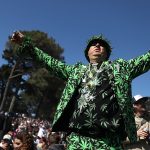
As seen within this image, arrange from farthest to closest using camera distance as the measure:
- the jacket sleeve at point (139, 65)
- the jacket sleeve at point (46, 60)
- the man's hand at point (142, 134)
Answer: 1. the man's hand at point (142, 134)
2. the jacket sleeve at point (46, 60)
3. the jacket sleeve at point (139, 65)

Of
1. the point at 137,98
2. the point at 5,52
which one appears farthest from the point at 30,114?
the point at 137,98

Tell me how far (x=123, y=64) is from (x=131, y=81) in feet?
0.53

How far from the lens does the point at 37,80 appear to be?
57.8m

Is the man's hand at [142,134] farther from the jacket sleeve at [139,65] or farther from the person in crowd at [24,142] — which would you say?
the person in crowd at [24,142]

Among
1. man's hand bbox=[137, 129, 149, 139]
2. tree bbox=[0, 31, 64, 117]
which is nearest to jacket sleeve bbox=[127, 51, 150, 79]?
man's hand bbox=[137, 129, 149, 139]

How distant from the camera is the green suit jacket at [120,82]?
3572mm

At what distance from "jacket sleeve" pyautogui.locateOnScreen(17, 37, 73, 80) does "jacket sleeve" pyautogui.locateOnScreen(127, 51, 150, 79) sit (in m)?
0.60

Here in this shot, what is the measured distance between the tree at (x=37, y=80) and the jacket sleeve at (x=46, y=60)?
4304 centimetres

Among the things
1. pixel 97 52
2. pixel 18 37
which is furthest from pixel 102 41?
pixel 18 37

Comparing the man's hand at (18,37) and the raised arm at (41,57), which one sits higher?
the man's hand at (18,37)

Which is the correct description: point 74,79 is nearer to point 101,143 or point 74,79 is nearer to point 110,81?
point 110,81

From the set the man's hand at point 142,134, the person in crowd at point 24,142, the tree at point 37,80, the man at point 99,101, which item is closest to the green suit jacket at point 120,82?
the man at point 99,101

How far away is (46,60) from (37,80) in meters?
53.8

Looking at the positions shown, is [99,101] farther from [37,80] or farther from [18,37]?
[37,80]
